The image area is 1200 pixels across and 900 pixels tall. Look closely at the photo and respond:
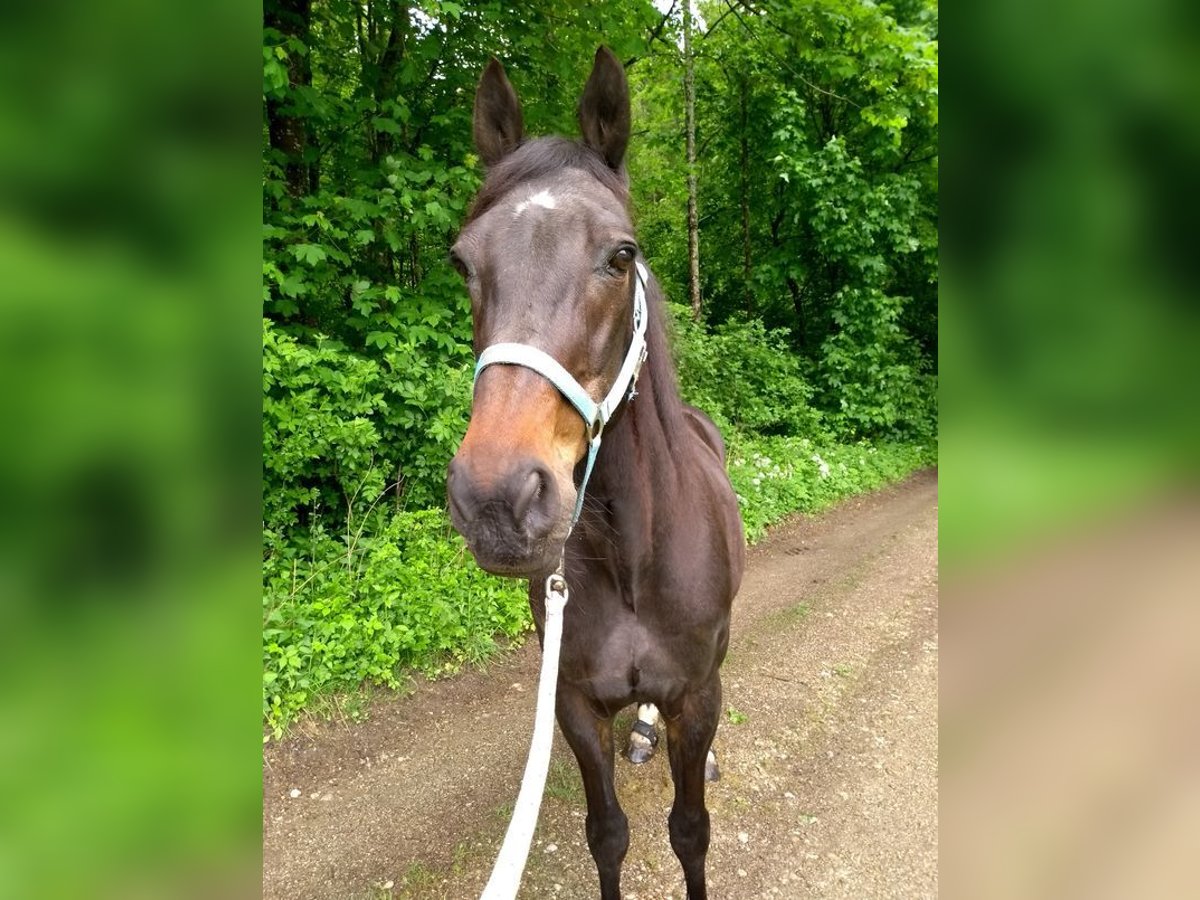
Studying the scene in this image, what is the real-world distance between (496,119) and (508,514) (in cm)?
150

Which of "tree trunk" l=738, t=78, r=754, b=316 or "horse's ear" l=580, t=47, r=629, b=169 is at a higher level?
"tree trunk" l=738, t=78, r=754, b=316

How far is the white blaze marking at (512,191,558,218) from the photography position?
5.01ft

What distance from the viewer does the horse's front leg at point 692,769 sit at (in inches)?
93.7

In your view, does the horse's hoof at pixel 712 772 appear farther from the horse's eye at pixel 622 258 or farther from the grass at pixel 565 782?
the horse's eye at pixel 622 258

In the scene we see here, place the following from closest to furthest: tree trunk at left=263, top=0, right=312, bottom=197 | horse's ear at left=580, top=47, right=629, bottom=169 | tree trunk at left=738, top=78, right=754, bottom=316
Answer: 1. horse's ear at left=580, top=47, right=629, bottom=169
2. tree trunk at left=263, top=0, right=312, bottom=197
3. tree trunk at left=738, top=78, right=754, bottom=316

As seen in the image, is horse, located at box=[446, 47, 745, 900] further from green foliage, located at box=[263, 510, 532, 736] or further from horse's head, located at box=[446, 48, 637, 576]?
green foliage, located at box=[263, 510, 532, 736]

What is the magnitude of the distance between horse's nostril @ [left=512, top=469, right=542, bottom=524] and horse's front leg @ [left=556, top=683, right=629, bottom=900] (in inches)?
52.6

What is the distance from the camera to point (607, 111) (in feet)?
6.34
